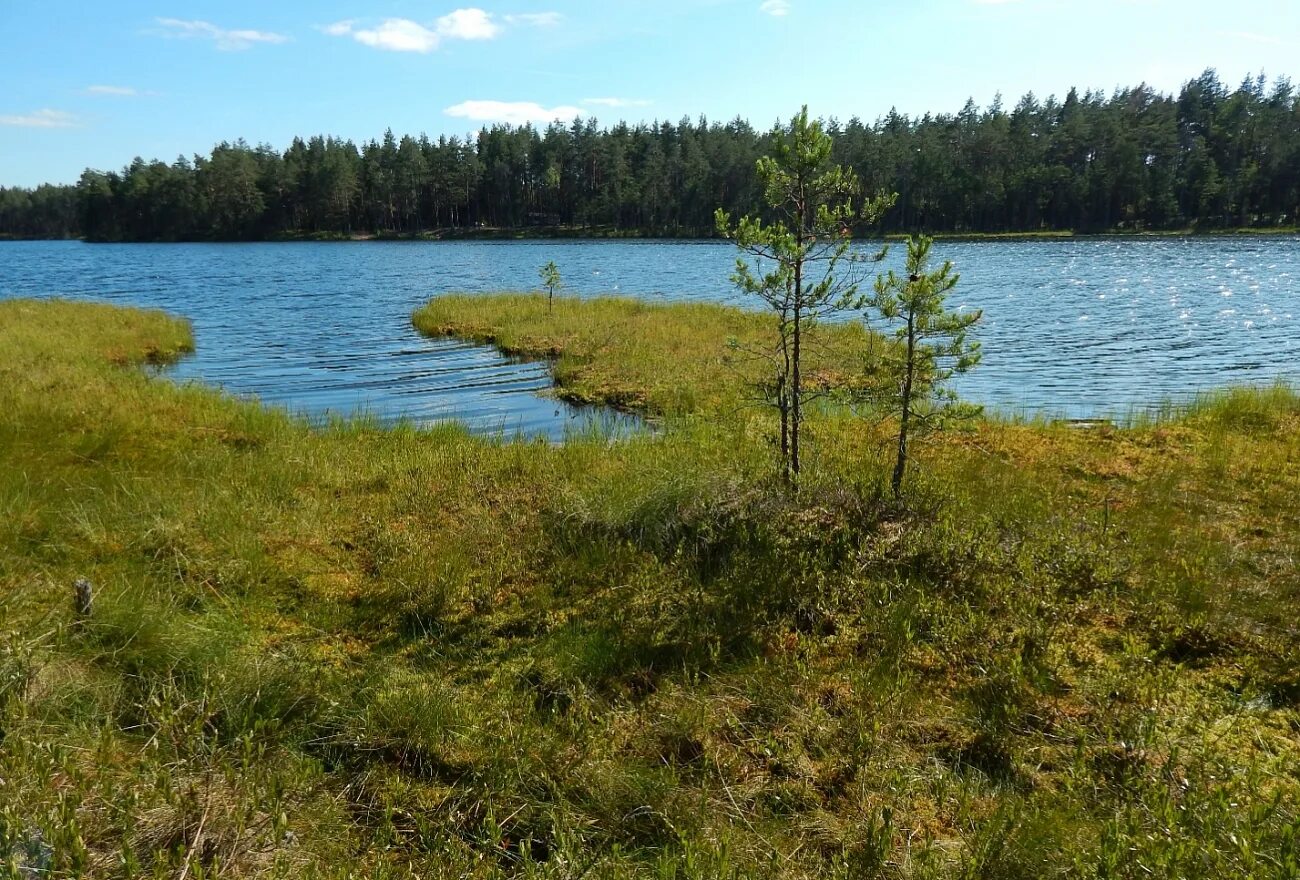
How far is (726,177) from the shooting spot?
117562 mm

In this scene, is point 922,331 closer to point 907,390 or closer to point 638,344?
point 907,390

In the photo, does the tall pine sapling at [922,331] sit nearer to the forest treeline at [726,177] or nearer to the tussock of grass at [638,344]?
the tussock of grass at [638,344]

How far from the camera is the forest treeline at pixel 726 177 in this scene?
312ft

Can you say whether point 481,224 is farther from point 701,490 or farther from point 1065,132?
point 701,490

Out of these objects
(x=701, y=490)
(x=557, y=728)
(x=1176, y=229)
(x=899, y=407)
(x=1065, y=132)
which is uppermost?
(x=1065, y=132)

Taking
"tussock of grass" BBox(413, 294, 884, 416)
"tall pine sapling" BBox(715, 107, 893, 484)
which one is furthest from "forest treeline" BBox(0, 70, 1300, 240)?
"tall pine sapling" BBox(715, 107, 893, 484)

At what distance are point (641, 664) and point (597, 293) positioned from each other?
35.7 m

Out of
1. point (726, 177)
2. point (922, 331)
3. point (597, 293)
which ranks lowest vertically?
point (597, 293)

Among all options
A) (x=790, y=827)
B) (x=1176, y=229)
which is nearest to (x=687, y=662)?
(x=790, y=827)

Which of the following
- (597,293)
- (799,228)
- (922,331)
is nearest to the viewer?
(922,331)

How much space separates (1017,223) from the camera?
105000 millimetres

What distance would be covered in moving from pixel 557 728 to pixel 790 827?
1575 millimetres

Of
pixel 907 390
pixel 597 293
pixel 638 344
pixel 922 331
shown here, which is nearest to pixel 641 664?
pixel 907 390

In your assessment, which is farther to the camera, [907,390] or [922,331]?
[907,390]
